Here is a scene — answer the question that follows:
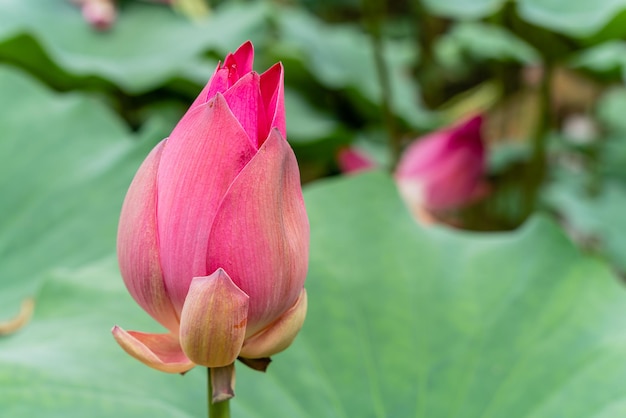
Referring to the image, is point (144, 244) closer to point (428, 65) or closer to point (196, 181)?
point (196, 181)

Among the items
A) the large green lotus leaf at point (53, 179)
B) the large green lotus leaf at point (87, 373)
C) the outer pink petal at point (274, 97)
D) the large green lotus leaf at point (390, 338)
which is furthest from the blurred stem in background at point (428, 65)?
the outer pink petal at point (274, 97)

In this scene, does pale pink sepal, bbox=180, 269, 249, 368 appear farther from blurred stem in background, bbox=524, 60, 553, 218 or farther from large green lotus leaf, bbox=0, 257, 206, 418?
blurred stem in background, bbox=524, 60, 553, 218

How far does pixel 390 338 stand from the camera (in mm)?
624

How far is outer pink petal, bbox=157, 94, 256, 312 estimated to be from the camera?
33 cm

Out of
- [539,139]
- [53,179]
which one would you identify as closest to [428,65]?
[539,139]

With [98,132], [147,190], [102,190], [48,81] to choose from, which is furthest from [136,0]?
[147,190]

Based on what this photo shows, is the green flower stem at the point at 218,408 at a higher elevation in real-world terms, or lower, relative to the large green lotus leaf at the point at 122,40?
higher

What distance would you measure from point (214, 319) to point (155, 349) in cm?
5

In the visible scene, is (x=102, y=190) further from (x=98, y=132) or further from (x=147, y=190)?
(x=147, y=190)

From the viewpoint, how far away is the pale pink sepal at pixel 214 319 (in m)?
0.32

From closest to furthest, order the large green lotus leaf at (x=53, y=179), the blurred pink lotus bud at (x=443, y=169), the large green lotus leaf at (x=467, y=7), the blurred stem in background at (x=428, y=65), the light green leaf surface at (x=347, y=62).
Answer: the large green lotus leaf at (x=53, y=179) → the blurred pink lotus bud at (x=443, y=169) → the large green lotus leaf at (x=467, y=7) → the light green leaf surface at (x=347, y=62) → the blurred stem in background at (x=428, y=65)

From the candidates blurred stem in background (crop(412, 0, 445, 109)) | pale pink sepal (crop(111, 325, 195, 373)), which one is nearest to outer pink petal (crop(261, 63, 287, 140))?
pale pink sepal (crop(111, 325, 195, 373))

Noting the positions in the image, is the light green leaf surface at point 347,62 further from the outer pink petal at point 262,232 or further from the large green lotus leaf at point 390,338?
the outer pink petal at point 262,232

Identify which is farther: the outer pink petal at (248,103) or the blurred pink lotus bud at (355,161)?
the blurred pink lotus bud at (355,161)
